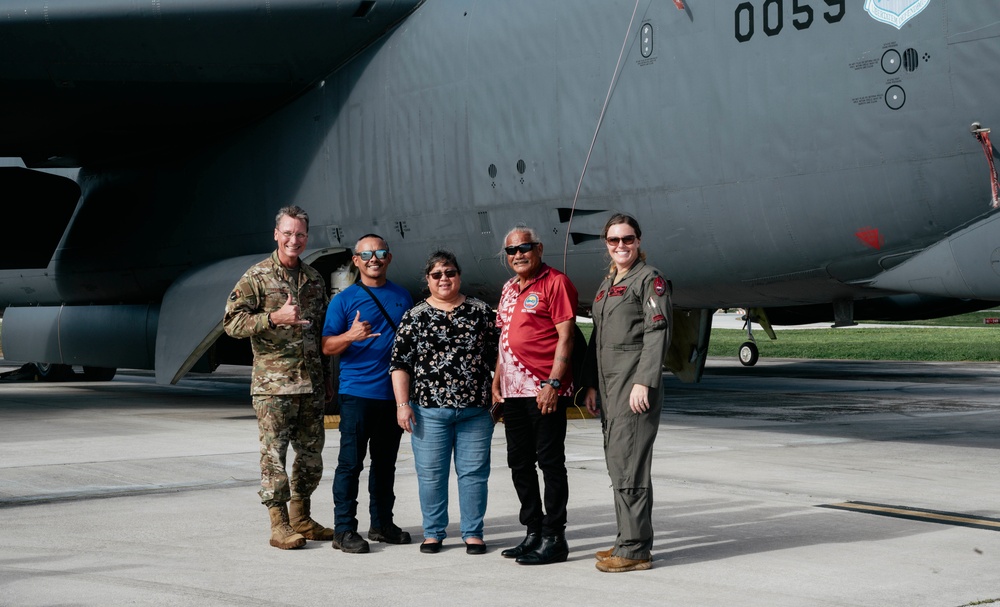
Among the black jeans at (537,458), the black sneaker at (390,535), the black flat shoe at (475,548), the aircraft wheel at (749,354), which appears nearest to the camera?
the black jeans at (537,458)

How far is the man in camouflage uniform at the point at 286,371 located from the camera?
6.75m

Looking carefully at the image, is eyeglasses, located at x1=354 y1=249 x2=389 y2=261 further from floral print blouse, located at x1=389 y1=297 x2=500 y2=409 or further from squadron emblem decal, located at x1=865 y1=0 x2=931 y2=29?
squadron emblem decal, located at x1=865 y1=0 x2=931 y2=29

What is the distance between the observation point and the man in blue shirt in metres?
6.86

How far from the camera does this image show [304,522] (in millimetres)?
6961

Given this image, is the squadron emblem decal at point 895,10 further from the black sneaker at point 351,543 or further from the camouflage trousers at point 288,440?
the black sneaker at point 351,543

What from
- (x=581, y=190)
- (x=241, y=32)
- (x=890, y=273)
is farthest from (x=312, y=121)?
(x=890, y=273)

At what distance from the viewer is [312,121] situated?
561 inches

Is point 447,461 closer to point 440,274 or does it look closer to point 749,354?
point 440,274

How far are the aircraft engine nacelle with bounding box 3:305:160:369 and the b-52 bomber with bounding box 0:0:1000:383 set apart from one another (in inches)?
2.3

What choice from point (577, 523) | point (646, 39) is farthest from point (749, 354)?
point (577, 523)

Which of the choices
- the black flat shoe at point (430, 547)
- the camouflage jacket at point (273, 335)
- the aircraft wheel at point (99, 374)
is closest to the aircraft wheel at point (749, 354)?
the aircraft wheel at point (99, 374)

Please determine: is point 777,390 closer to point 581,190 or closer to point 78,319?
point 581,190

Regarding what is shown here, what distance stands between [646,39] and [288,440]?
5.49m

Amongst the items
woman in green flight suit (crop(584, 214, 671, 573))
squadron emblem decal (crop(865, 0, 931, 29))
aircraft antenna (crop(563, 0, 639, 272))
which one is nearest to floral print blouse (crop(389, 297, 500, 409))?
woman in green flight suit (crop(584, 214, 671, 573))
